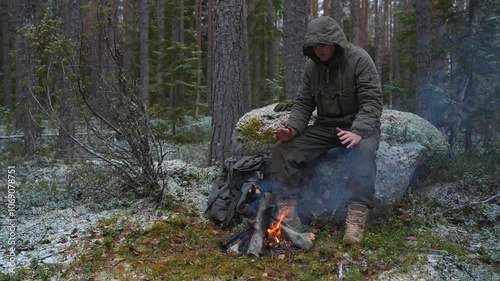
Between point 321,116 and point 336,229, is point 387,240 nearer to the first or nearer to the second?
point 336,229

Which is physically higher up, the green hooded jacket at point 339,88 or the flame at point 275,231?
the green hooded jacket at point 339,88

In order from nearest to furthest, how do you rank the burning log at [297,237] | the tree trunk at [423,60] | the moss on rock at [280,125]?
the burning log at [297,237] < the moss on rock at [280,125] < the tree trunk at [423,60]

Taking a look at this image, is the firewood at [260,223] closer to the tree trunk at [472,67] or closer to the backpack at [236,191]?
the backpack at [236,191]

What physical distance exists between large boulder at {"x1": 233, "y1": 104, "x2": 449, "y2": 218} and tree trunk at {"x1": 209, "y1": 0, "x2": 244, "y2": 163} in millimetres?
1290

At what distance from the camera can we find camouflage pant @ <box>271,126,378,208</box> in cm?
424

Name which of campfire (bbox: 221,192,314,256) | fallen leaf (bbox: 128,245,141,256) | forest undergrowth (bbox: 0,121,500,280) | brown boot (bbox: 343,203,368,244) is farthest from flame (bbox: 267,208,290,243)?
fallen leaf (bbox: 128,245,141,256)

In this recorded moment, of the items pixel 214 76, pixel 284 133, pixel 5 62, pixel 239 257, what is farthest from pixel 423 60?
pixel 5 62

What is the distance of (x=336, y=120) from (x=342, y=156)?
58 centimetres

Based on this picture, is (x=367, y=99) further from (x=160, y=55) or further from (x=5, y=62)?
(x=5, y=62)

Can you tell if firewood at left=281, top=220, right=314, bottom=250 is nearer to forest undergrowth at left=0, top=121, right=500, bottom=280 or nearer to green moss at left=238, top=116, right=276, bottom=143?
forest undergrowth at left=0, top=121, right=500, bottom=280

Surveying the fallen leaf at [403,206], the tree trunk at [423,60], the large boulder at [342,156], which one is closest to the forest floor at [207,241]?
the fallen leaf at [403,206]

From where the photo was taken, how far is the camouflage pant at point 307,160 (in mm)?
4242

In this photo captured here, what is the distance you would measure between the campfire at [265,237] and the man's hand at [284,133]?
30.4 inches

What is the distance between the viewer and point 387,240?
4199 millimetres
